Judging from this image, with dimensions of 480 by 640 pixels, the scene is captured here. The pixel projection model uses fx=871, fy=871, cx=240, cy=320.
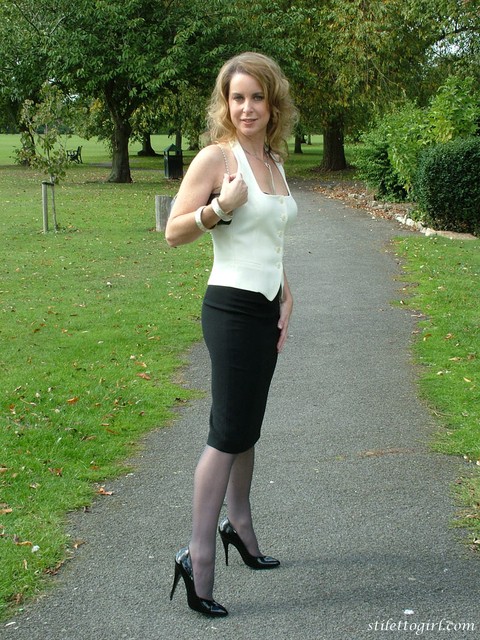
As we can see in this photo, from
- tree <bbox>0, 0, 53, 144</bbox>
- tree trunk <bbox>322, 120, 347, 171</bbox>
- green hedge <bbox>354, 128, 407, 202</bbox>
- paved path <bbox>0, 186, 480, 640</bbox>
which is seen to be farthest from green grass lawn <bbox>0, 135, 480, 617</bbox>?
tree trunk <bbox>322, 120, 347, 171</bbox>

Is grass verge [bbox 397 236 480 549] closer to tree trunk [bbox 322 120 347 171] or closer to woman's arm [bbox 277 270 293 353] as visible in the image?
woman's arm [bbox 277 270 293 353]

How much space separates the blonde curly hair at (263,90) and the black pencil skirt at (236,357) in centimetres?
64

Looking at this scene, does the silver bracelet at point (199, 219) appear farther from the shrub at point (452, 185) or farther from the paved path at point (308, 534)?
the shrub at point (452, 185)

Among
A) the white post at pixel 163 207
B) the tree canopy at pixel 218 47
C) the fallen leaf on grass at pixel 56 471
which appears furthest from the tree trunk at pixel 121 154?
the fallen leaf on grass at pixel 56 471

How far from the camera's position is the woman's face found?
10.9 feet

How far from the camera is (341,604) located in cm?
341

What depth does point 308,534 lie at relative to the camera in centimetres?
409

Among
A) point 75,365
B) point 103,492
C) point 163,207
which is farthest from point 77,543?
point 163,207

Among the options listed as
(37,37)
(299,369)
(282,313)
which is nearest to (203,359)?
(299,369)

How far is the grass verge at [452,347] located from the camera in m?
5.21

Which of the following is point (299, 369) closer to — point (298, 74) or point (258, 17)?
point (298, 74)

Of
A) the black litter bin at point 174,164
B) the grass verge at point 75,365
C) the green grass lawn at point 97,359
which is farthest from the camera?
→ the black litter bin at point 174,164

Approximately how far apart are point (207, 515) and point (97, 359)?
4626 mm

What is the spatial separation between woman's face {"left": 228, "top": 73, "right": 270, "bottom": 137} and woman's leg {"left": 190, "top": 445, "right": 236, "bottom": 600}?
125 centimetres
